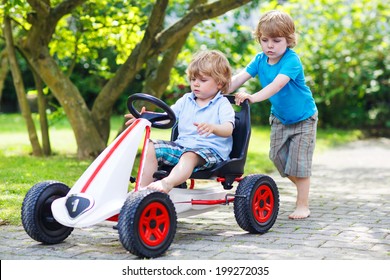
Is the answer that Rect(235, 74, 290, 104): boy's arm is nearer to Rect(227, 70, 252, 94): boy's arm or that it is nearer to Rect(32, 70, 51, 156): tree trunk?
Rect(227, 70, 252, 94): boy's arm

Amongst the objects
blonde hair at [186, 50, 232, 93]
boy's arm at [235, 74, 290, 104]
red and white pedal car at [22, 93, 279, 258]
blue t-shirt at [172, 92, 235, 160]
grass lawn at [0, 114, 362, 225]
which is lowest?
grass lawn at [0, 114, 362, 225]

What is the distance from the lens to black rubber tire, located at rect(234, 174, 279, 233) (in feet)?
14.7

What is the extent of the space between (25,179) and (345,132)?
8.66m

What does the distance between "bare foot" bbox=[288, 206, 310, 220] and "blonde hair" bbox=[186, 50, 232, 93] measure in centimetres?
121

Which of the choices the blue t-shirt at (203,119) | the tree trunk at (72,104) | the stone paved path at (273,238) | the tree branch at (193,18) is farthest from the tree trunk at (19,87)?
the blue t-shirt at (203,119)

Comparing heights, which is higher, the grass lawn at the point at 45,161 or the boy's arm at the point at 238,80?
the boy's arm at the point at 238,80

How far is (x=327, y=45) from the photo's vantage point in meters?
13.9

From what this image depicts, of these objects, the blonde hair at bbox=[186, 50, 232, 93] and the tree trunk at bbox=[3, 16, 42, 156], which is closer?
the blonde hair at bbox=[186, 50, 232, 93]

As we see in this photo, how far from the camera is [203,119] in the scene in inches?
181

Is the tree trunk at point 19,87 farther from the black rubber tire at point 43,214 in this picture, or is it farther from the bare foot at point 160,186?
the bare foot at point 160,186

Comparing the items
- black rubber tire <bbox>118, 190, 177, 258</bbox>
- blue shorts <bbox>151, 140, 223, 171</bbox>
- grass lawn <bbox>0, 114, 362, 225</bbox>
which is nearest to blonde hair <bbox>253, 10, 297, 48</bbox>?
blue shorts <bbox>151, 140, 223, 171</bbox>

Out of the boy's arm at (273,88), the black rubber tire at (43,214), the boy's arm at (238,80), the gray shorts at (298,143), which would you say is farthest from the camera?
the gray shorts at (298,143)

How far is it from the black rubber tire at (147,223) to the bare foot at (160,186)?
0.12 meters

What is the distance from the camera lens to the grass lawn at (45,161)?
18.9ft
